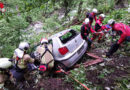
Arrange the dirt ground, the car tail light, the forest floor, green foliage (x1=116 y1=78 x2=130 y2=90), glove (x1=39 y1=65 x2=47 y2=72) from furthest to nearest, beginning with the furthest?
the car tail light < glove (x1=39 y1=65 x2=47 y2=72) < the dirt ground < the forest floor < green foliage (x1=116 y1=78 x2=130 y2=90)

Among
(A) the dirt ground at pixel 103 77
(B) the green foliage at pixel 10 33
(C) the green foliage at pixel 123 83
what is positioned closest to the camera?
(C) the green foliage at pixel 123 83

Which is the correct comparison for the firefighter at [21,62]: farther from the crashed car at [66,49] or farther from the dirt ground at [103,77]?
the crashed car at [66,49]

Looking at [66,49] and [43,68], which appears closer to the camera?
[43,68]

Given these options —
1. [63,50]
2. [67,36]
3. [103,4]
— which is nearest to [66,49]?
[63,50]

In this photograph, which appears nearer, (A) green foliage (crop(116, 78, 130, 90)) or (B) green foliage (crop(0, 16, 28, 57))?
(A) green foliage (crop(116, 78, 130, 90))

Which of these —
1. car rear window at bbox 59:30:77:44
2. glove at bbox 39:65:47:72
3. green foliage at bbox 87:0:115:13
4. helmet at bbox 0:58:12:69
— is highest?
green foliage at bbox 87:0:115:13

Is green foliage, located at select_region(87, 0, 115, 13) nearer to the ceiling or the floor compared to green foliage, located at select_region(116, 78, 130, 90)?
nearer to the ceiling

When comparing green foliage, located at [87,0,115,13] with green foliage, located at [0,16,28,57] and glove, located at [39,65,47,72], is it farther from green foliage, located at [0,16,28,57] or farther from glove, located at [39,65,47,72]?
glove, located at [39,65,47,72]

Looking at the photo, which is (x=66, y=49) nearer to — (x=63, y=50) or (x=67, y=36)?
(x=63, y=50)

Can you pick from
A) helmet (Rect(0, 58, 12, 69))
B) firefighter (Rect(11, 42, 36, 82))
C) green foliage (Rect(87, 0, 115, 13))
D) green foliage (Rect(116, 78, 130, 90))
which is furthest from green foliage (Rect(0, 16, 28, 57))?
green foliage (Rect(87, 0, 115, 13))

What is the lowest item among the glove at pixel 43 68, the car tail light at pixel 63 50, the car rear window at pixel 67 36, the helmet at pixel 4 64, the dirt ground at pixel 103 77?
the dirt ground at pixel 103 77

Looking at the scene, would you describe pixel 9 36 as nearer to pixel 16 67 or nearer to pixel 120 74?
pixel 16 67

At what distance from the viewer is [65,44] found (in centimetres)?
405

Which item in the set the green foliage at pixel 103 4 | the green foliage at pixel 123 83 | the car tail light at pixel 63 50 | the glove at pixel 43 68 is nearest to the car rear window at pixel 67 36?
A: the car tail light at pixel 63 50
